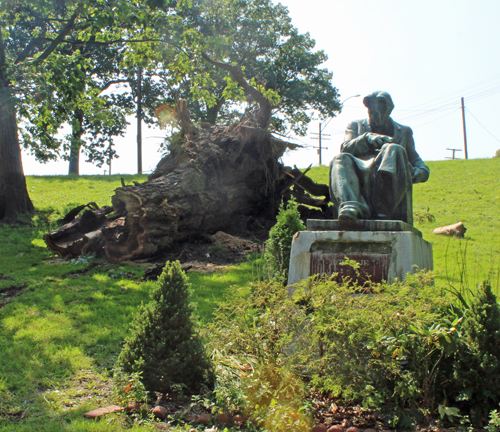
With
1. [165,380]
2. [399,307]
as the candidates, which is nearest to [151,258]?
[165,380]

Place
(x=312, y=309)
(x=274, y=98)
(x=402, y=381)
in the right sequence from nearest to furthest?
(x=402, y=381)
(x=312, y=309)
(x=274, y=98)

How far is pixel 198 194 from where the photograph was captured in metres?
10.2

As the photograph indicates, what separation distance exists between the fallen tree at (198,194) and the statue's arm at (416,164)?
503 centimetres

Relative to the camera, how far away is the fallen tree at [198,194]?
9.41 metres

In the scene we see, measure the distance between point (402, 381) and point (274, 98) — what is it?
12005 mm

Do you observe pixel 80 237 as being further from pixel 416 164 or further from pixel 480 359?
pixel 480 359

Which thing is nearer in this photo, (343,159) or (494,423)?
(494,423)

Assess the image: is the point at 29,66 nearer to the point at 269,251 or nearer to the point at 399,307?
the point at 269,251

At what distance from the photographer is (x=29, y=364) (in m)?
4.26

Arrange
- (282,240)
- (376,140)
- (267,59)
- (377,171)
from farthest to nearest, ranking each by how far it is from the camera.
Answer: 1. (267,59)
2. (282,240)
3. (376,140)
4. (377,171)

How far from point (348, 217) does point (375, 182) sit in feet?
3.08

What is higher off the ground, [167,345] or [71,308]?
[167,345]

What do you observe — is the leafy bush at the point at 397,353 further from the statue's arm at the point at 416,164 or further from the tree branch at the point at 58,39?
the tree branch at the point at 58,39

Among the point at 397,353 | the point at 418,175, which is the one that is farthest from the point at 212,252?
the point at 397,353
